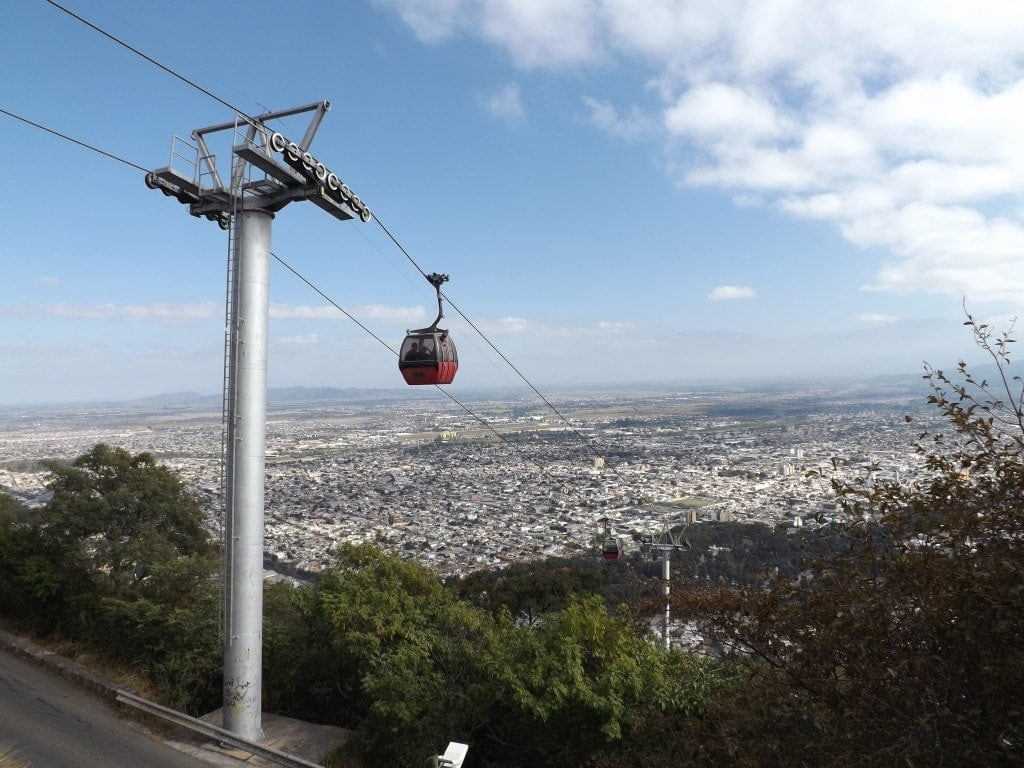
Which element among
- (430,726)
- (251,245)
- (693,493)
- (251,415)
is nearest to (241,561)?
(251,415)

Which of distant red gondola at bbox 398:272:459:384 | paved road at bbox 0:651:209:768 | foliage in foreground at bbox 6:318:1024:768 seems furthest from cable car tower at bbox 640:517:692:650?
paved road at bbox 0:651:209:768

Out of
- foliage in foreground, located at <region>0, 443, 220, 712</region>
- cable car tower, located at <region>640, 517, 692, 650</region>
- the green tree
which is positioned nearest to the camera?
the green tree

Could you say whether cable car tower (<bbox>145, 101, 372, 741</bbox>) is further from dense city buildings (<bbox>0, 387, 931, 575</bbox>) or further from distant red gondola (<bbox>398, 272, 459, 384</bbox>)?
dense city buildings (<bbox>0, 387, 931, 575</bbox>)

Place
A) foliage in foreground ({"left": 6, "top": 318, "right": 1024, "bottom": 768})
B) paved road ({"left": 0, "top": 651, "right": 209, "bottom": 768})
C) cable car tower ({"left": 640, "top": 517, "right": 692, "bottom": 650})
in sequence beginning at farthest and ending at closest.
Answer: paved road ({"left": 0, "top": 651, "right": 209, "bottom": 768}), cable car tower ({"left": 640, "top": 517, "right": 692, "bottom": 650}), foliage in foreground ({"left": 6, "top": 318, "right": 1024, "bottom": 768})

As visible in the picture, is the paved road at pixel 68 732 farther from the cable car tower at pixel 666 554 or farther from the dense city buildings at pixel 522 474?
the dense city buildings at pixel 522 474

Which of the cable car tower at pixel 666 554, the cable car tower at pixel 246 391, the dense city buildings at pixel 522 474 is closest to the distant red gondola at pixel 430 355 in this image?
the cable car tower at pixel 246 391

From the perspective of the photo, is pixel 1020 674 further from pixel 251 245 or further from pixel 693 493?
pixel 693 493
